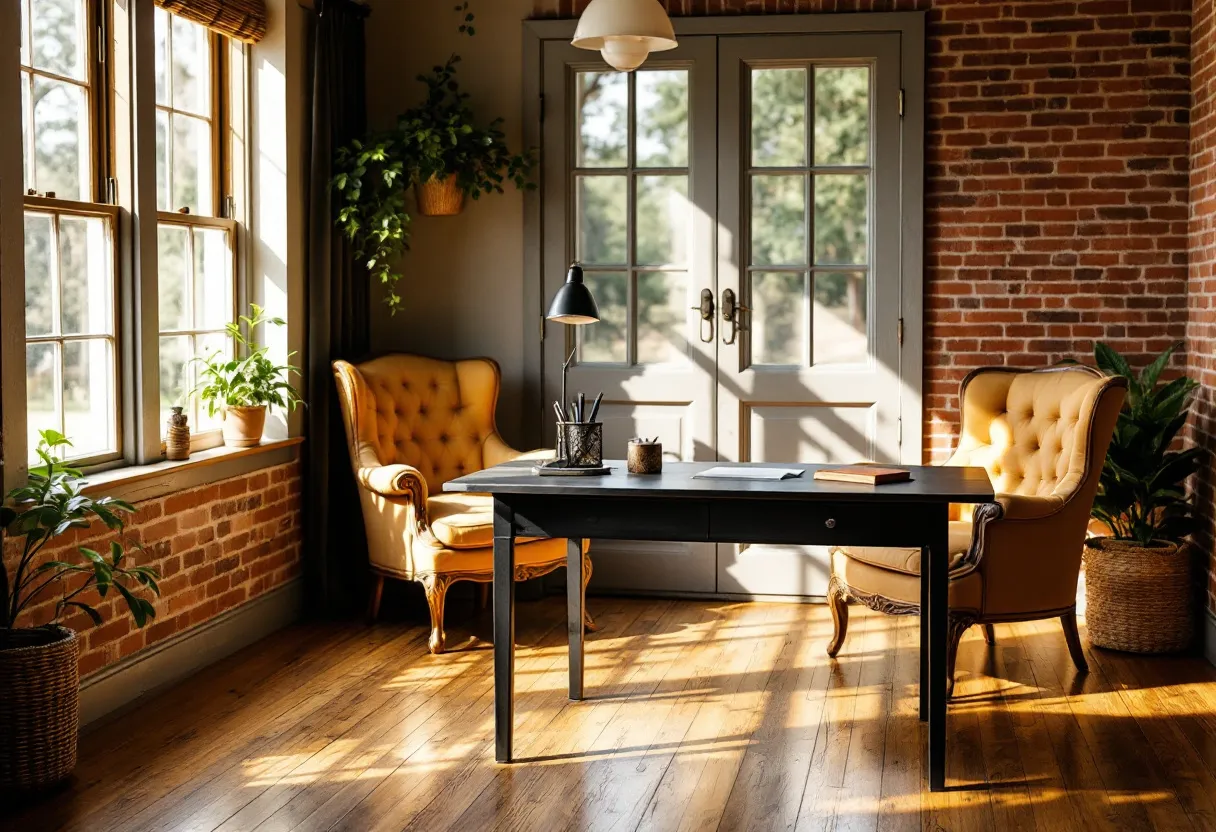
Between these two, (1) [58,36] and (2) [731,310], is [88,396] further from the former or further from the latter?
(2) [731,310]

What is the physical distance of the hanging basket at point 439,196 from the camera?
17.7 ft

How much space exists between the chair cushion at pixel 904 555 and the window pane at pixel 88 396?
8.33 feet

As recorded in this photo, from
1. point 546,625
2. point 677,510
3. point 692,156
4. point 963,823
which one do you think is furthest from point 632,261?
point 963,823

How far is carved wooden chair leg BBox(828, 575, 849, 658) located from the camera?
462cm

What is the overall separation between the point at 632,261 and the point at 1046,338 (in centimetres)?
181

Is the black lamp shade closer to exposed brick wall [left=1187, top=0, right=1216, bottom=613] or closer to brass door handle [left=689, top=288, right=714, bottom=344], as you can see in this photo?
brass door handle [left=689, top=288, right=714, bottom=344]

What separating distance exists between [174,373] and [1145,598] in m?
Result: 3.68

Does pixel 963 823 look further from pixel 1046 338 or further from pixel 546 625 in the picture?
pixel 1046 338

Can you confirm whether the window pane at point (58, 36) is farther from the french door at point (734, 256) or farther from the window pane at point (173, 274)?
the french door at point (734, 256)

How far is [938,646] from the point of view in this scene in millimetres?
3363

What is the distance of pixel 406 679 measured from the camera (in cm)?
442

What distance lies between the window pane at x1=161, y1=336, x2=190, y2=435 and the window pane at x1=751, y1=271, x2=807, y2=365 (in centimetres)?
238

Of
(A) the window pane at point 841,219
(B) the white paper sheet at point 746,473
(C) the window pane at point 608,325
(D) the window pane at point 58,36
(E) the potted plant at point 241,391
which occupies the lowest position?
(B) the white paper sheet at point 746,473

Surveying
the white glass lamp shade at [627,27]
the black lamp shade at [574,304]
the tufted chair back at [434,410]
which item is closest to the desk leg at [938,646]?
the black lamp shade at [574,304]
